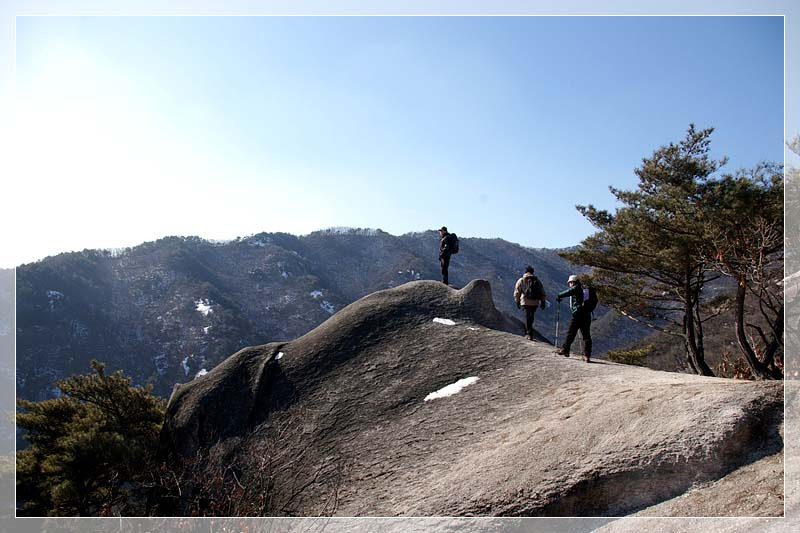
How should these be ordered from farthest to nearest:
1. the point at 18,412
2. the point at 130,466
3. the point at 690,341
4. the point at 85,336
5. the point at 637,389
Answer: the point at 85,336 < the point at 690,341 < the point at 18,412 < the point at 130,466 < the point at 637,389

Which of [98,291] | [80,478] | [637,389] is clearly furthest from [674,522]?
[98,291]

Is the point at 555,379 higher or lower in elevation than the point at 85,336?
higher

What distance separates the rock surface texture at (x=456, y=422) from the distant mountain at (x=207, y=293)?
51.2 m

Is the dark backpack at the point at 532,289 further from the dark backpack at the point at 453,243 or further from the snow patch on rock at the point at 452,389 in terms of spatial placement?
the snow patch on rock at the point at 452,389

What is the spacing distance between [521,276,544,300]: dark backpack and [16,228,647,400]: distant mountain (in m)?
49.4

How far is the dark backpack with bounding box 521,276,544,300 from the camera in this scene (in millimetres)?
15078

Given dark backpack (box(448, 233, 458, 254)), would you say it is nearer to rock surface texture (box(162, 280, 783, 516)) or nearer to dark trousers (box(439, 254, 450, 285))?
dark trousers (box(439, 254, 450, 285))

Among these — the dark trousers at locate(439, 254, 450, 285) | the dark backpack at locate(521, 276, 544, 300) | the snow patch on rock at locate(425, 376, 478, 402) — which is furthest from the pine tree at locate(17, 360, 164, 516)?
the dark backpack at locate(521, 276, 544, 300)

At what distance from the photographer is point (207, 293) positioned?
110188mm

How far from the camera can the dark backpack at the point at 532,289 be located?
15.1 metres

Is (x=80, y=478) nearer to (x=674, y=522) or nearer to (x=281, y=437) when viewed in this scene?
(x=281, y=437)

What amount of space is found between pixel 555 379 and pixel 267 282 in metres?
121

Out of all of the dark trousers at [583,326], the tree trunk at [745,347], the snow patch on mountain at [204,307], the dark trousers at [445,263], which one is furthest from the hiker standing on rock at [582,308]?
the snow patch on mountain at [204,307]

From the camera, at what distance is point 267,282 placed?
421ft
